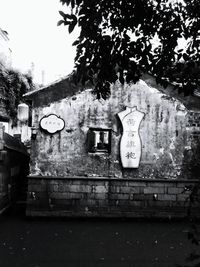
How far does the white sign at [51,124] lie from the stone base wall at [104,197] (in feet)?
5.24

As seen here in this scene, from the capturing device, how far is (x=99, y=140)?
1346 centimetres

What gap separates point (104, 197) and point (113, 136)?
204cm

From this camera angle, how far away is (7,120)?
86.7ft

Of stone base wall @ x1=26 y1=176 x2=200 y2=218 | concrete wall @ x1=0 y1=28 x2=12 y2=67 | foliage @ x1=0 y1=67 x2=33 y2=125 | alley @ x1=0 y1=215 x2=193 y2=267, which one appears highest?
concrete wall @ x1=0 y1=28 x2=12 y2=67

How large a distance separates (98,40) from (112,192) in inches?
374

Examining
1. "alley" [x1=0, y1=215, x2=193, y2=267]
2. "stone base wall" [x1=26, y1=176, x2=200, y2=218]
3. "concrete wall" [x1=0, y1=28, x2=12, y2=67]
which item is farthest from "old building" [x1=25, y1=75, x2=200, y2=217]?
"concrete wall" [x1=0, y1=28, x2=12, y2=67]

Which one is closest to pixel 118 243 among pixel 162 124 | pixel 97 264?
pixel 97 264

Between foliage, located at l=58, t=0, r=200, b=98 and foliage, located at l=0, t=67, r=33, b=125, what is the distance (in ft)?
70.0

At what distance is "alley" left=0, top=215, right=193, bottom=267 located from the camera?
795 centimetres

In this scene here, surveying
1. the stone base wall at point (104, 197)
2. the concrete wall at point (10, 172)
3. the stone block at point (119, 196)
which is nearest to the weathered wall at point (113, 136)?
the stone base wall at point (104, 197)

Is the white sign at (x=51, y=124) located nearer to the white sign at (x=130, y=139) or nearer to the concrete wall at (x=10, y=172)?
the concrete wall at (x=10, y=172)

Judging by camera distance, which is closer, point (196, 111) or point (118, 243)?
point (118, 243)

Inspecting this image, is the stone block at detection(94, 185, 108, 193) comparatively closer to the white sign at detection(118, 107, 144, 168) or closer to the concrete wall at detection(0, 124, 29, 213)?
the white sign at detection(118, 107, 144, 168)

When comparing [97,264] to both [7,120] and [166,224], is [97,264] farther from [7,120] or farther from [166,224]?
[7,120]
